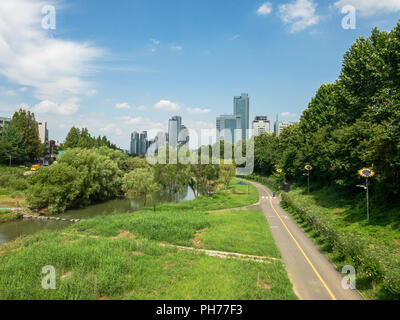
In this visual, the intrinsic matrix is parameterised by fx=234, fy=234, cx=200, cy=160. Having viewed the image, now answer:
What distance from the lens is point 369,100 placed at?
2448 centimetres

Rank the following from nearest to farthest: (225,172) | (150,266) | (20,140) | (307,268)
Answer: (307,268), (150,266), (225,172), (20,140)

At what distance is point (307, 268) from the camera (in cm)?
1353

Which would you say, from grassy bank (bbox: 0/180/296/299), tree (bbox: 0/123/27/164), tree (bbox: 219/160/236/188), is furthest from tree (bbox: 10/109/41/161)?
grassy bank (bbox: 0/180/296/299)

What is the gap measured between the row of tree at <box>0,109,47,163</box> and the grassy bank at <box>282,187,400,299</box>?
71841mm

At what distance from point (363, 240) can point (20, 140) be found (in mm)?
79069

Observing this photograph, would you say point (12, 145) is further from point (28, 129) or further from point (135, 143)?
point (135, 143)

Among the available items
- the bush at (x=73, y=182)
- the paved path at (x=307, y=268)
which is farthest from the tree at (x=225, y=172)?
the paved path at (x=307, y=268)

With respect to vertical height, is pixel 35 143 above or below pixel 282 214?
above

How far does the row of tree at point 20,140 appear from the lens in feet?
206

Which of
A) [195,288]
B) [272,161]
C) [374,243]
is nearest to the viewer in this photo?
[195,288]

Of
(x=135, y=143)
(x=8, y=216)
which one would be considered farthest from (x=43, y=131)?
(x=8, y=216)

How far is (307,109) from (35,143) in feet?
251
